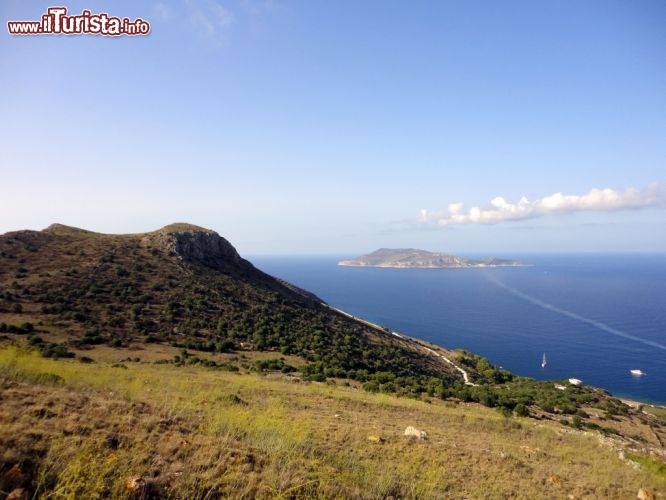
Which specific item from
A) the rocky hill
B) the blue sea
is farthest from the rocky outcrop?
the blue sea

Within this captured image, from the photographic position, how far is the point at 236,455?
19.7ft

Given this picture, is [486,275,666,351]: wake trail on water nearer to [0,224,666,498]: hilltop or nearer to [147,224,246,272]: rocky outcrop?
[0,224,666,498]: hilltop

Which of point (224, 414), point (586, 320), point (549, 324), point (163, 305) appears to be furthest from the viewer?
point (586, 320)

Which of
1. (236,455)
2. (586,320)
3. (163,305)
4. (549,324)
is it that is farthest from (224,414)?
(586,320)

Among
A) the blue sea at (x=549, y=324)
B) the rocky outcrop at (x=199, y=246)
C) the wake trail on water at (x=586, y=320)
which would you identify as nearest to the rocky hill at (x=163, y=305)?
the rocky outcrop at (x=199, y=246)

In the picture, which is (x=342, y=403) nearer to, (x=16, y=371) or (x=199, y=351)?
(x=16, y=371)

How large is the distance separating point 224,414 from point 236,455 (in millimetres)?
2623

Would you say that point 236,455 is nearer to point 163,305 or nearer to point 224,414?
point 224,414

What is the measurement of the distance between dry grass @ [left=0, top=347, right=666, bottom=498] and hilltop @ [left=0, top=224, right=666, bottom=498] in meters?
0.04

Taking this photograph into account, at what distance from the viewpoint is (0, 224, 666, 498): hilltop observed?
528 cm

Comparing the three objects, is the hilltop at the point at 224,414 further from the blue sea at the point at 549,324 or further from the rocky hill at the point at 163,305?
the blue sea at the point at 549,324

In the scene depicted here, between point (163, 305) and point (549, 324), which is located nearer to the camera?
point (163, 305)

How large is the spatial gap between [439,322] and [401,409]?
10972cm

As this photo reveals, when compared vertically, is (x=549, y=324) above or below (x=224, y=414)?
below
